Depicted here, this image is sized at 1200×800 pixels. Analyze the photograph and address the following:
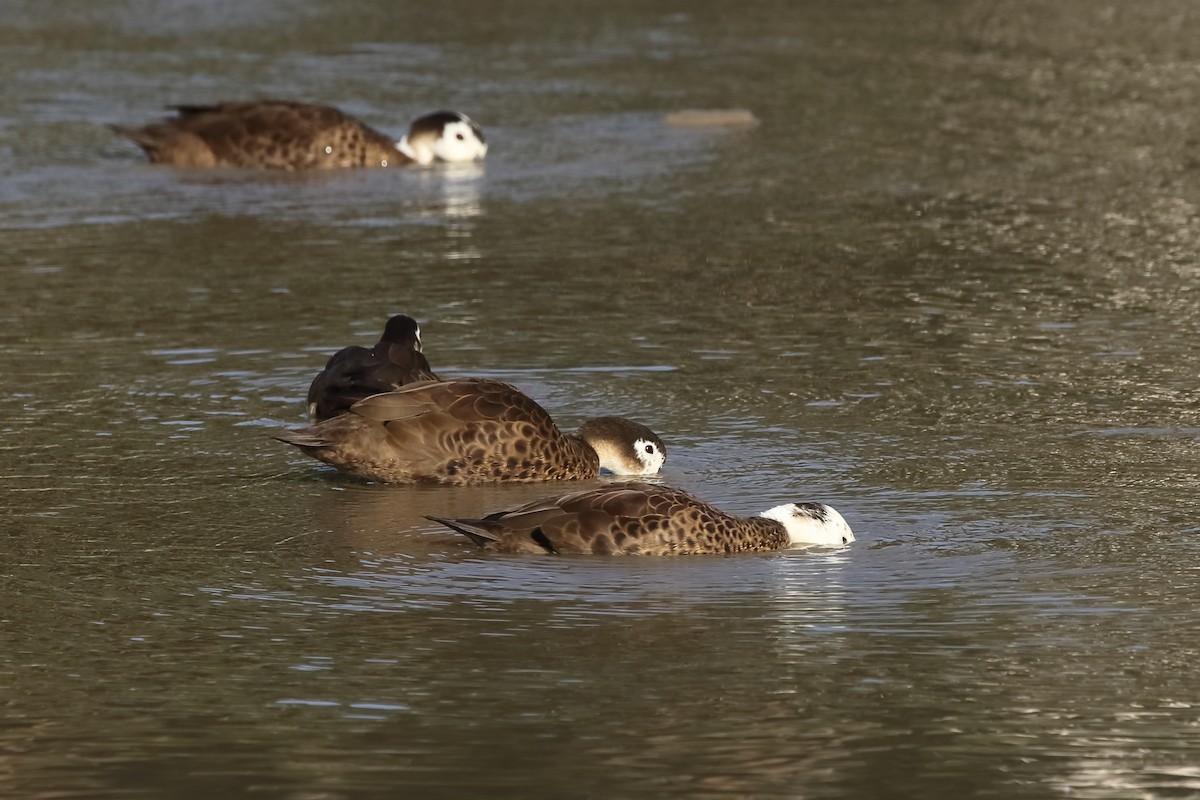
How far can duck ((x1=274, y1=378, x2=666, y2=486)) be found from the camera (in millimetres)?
10047

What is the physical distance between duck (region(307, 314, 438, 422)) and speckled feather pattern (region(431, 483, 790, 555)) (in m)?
1.97

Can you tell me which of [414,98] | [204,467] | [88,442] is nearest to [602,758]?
[204,467]

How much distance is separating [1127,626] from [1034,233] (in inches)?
337

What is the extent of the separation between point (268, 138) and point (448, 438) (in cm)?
990

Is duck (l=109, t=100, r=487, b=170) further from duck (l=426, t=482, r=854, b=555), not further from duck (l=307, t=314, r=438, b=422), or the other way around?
duck (l=426, t=482, r=854, b=555)

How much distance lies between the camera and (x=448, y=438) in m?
10.2

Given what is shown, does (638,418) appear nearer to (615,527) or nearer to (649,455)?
(649,455)

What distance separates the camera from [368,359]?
10836mm

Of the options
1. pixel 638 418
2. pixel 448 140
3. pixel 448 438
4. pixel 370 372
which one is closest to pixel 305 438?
pixel 448 438

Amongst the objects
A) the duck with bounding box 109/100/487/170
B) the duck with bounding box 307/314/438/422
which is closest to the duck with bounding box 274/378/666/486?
the duck with bounding box 307/314/438/422

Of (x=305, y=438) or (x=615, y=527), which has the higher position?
(x=305, y=438)

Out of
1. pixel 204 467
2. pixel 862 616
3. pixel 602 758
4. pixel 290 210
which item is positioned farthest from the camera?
pixel 290 210

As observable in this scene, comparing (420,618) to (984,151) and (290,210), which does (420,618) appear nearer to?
(290,210)

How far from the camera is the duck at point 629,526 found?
341 inches
